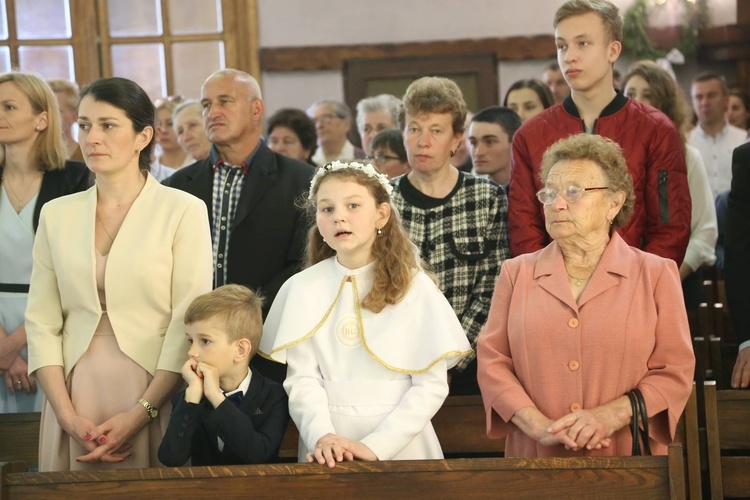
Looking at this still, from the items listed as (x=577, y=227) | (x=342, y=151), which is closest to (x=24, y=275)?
(x=577, y=227)

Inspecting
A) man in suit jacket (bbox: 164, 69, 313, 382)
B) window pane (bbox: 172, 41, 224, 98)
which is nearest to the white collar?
man in suit jacket (bbox: 164, 69, 313, 382)

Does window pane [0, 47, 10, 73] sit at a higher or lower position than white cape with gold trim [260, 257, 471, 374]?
higher

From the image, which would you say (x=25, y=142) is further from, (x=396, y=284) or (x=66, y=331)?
(x=396, y=284)

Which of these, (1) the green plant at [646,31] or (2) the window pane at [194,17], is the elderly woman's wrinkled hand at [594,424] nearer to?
(1) the green plant at [646,31]

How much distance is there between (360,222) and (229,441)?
0.74 m

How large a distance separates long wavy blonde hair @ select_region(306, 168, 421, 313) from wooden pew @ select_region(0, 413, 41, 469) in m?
1.19

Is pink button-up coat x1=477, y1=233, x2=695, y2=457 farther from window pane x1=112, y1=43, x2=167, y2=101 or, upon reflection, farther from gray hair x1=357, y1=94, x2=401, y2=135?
window pane x1=112, y1=43, x2=167, y2=101

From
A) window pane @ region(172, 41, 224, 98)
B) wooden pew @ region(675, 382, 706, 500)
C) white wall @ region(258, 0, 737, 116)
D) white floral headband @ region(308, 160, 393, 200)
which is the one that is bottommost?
wooden pew @ region(675, 382, 706, 500)

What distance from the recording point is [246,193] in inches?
162

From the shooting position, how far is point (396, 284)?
10.1 feet

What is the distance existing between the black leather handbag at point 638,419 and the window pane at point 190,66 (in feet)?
19.9

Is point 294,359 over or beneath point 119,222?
beneath

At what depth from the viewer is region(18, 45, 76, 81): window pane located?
8.23 m

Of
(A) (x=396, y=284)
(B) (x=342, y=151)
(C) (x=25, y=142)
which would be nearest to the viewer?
(A) (x=396, y=284)
